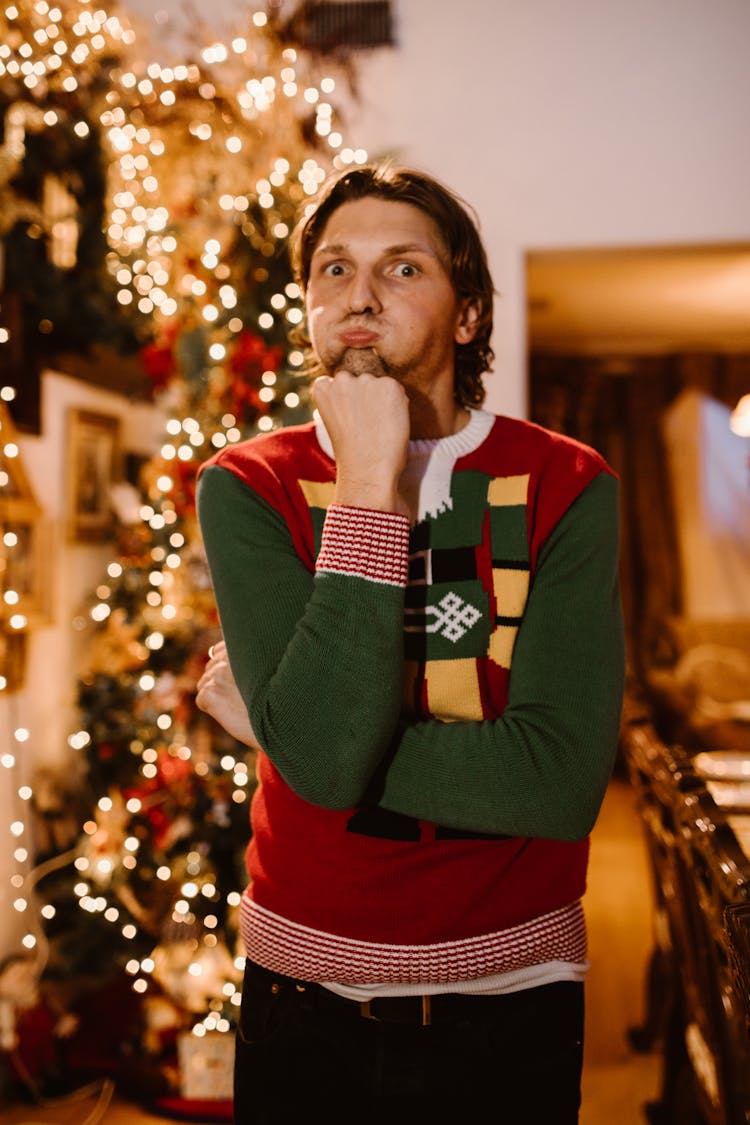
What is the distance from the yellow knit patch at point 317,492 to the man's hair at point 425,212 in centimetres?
27

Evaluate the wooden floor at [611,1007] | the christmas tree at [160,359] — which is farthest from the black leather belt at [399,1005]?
the wooden floor at [611,1007]

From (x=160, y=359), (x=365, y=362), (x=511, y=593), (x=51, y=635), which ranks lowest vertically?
(x=51, y=635)

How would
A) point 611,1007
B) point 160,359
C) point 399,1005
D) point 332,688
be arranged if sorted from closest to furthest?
1. point 332,688
2. point 399,1005
3. point 160,359
4. point 611,1007

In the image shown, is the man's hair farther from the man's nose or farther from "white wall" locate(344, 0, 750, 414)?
"white wall" locate(344, 0, 750, 414)

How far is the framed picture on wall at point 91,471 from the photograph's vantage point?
2.92m

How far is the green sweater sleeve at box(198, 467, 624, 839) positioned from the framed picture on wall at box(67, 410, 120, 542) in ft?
6.89

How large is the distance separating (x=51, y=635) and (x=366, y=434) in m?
2.21

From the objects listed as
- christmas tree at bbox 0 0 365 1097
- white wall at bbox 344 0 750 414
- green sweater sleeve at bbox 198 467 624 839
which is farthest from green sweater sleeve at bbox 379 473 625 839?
white wall at bbox 344 0 750 414

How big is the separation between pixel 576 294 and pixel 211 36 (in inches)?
110

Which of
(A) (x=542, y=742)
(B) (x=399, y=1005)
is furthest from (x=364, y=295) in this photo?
(B) (x=399, y=1005)

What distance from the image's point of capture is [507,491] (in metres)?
0.99

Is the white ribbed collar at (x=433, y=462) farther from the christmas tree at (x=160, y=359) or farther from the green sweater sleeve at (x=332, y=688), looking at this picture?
the christmas tree at (x=160, y=359)

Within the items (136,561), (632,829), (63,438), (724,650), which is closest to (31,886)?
(136,561)

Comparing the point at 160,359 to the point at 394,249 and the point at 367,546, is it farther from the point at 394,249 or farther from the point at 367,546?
the point at 367,546
